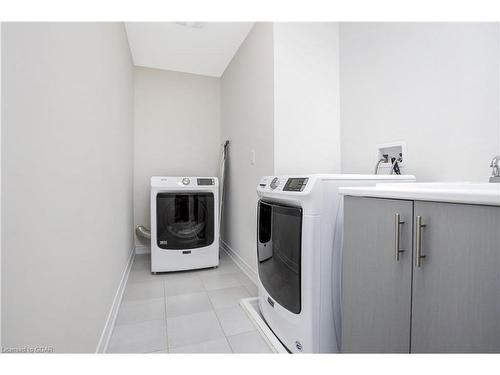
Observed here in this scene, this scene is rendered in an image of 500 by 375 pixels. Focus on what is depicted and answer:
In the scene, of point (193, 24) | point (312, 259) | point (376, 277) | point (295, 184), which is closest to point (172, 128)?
point (193, 24)

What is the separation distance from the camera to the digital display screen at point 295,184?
3.76ft

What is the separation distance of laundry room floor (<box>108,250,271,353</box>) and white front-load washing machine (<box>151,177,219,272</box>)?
0.48 feet

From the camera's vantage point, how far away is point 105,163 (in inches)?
56.7

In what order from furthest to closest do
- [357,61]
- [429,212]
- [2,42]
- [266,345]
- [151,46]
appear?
[151,46] < [357,61] < [266,345] < [429,212] < [2,42]

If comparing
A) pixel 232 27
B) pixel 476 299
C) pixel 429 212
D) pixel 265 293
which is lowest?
pixel 265 293

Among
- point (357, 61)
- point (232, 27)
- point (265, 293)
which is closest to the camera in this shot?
point (265, 293)

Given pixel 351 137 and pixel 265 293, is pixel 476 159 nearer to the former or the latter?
pixel 351 137

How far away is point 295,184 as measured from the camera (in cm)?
120

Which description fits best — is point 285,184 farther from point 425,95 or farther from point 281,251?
point 425,95

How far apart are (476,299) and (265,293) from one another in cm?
113

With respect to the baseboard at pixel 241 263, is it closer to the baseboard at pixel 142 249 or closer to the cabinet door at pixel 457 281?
the baseboard at pixel 142 249

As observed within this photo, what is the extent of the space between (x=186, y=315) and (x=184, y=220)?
3.42 feet
